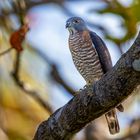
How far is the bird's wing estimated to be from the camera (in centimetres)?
423

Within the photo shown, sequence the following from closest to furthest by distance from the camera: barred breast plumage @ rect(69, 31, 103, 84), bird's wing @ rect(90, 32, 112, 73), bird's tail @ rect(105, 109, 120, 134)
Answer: bird's tail @ rect(105, 109, 120, 134) < bird's wing @ rect(90, 32, 112, 73) < barred breast plumage @ rect(69, 31, 103, 84)

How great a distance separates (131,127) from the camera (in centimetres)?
509

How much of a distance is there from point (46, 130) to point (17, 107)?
110 inches

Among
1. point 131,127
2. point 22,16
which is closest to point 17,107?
point 131,127

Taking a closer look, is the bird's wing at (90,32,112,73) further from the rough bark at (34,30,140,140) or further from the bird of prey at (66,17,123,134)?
the rough bark at (34,30,140,140)

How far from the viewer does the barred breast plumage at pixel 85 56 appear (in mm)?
4422

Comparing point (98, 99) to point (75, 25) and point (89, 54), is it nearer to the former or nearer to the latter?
point (89, 54)

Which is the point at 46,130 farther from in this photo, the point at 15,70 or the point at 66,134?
the point at 15,70

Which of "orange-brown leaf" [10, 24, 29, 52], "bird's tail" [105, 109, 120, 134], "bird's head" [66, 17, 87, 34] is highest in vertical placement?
"orange-brown leaf" [10, 24, 29, 52]

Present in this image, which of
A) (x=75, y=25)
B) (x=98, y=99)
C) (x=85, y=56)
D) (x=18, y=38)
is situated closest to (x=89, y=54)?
(x=85, y=56)

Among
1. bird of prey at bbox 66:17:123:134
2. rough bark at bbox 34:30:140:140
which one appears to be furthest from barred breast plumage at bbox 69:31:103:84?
rough bark at bbox 34:30:140:140

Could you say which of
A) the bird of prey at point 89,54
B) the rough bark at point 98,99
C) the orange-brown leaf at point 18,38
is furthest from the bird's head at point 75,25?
the rough bark at point 98,99

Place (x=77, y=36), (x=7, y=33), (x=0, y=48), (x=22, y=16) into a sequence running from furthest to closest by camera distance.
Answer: (x=7, y=33), (x=0, y=48), (x=77, y=36), (x=22, y=16)

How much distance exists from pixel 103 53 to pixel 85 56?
0.28m
